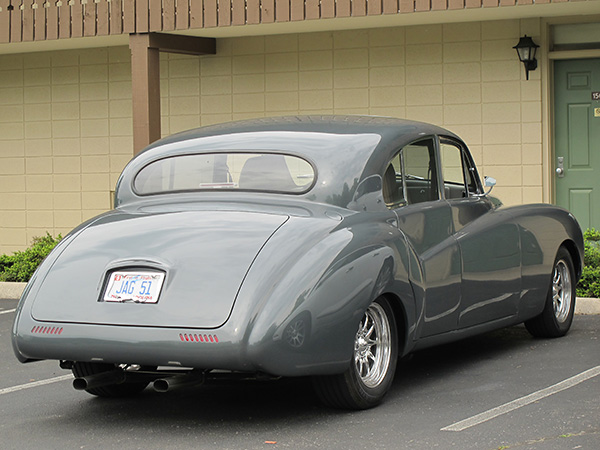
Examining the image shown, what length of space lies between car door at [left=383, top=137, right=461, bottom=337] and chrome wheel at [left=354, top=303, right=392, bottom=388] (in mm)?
348

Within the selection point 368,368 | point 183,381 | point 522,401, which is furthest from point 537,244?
point 183,381

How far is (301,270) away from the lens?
510 cm

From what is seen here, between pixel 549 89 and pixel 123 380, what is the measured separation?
8547mm

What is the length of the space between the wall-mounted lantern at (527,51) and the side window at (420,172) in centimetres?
610

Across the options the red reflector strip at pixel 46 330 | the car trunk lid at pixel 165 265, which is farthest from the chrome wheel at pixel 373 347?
the red reflector strip at pixel 46 330

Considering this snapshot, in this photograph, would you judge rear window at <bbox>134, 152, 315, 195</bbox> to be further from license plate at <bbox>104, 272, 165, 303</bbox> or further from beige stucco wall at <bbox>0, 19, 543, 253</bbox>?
beige stucco wall at <bbox>0, 19, 543, 253</bbox>

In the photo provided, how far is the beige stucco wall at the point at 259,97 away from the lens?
12.7 meters

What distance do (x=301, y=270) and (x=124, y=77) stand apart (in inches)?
408

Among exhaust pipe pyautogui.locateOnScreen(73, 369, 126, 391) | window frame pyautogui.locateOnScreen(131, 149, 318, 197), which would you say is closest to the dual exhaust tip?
exhaust pipe pyautogui.locateOnScreen(73, 369, 126, 391)

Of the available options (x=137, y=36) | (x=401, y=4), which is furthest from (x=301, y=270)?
(x=137, y=36)

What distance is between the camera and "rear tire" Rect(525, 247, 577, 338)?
7727 mm

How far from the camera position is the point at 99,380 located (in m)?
5.36

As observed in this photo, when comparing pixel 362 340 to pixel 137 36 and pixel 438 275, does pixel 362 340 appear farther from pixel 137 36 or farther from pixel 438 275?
pixel 137 36

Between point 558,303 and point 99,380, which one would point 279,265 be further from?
point 558,303
